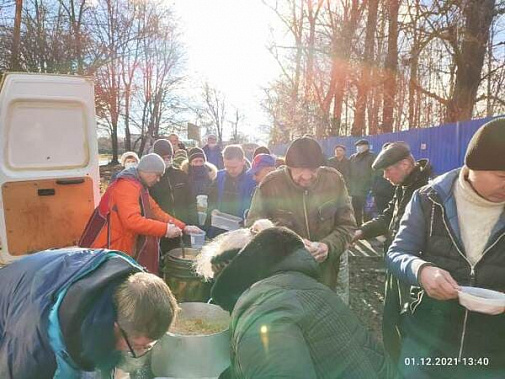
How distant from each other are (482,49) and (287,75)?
13374 mm

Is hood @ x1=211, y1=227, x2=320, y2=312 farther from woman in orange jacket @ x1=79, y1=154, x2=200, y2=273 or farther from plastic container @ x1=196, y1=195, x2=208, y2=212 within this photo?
plastic container @ x1=196, y1=195, x2=208, y2=212

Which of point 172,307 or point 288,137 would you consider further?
point 288,137

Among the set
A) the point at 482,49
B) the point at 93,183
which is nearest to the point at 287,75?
the point at 482,49

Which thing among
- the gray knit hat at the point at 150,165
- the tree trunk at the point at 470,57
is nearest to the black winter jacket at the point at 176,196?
the gray knit hat at the point at 150,165

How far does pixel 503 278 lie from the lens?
67.4 inches

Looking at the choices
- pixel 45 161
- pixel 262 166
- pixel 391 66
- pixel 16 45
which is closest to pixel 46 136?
pixel 45 161

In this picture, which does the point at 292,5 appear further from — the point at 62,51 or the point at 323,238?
the point at 323,238

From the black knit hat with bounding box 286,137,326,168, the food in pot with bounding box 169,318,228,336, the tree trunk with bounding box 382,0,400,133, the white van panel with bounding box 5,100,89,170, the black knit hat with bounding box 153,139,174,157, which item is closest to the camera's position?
the food in pot with bounding box 169,318,228,336

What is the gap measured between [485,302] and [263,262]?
0.89m

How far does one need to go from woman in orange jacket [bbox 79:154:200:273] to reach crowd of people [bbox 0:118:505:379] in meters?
0.94

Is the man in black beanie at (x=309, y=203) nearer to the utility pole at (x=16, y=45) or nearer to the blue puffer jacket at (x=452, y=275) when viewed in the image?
the blue puffer jacket at (x=452, y=275)

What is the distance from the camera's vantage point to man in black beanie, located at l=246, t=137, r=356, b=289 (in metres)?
2.67

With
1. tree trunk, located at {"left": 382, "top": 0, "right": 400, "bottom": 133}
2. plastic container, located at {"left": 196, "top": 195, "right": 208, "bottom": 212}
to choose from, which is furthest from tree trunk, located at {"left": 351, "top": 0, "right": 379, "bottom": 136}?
plastic container, located at {"left": 196, "top": 195, "right": 208, "bottom": 212}

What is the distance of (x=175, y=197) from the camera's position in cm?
467
